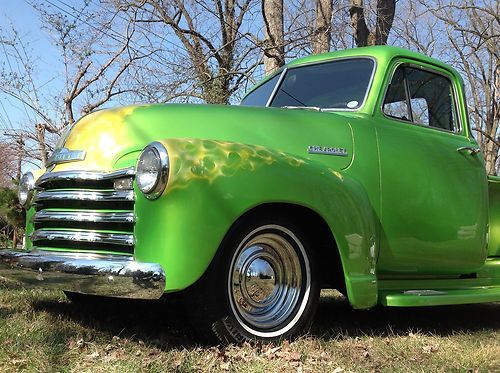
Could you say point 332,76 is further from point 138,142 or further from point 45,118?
point 45,118

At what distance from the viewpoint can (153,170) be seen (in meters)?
3.05

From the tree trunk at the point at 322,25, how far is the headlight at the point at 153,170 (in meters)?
8.63

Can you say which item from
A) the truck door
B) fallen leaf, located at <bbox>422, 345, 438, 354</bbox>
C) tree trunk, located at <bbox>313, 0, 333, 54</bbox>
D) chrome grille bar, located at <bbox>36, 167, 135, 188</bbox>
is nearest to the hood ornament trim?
chrome grille bar, located at <bbox>36, 167, 135, 188</bbox>

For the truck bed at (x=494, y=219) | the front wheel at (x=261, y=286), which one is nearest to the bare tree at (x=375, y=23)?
the truck bed at (x=494, y=219)

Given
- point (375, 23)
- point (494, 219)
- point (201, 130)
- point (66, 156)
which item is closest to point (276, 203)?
point (201, 130)

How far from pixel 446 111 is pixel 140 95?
433 inches

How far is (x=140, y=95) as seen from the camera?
49.0ft

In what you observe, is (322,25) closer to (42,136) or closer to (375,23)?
(375,23)

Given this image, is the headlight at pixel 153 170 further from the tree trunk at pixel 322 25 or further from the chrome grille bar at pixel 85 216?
the tree trunk at pixel 322 25

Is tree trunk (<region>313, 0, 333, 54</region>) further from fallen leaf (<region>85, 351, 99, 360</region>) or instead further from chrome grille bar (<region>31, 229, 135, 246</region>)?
fallen leaf (<region>85, 351, 99, 360</region>)

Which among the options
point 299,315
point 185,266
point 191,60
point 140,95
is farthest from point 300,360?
point 140,95

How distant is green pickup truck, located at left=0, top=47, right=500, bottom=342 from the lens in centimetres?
303

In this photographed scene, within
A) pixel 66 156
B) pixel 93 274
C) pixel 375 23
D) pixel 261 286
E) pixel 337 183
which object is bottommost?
pixel 261 286

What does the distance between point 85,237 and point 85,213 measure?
135mm
